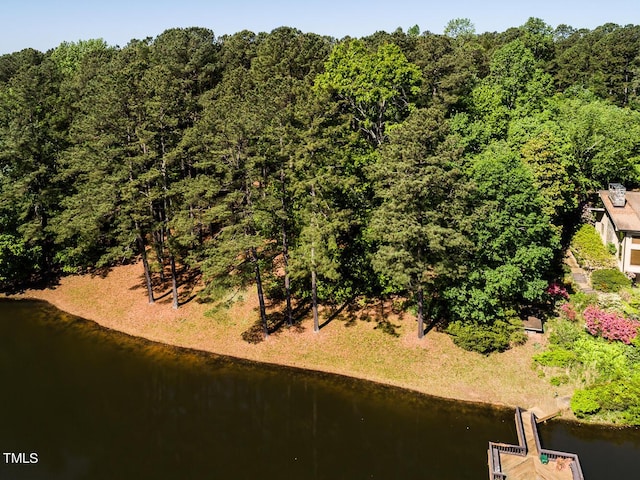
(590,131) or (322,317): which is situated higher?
(590,131)

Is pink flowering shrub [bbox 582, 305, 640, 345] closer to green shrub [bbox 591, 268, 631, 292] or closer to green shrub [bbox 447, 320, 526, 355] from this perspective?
green shrub [bbox 591, 268, 631, 292]

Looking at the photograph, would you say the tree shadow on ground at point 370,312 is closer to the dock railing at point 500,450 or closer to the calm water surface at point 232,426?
the calm water surface at point 232,426

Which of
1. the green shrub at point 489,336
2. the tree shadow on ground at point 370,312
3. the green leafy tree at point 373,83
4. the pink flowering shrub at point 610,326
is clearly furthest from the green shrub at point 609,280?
the green leafy tree at point 373,83

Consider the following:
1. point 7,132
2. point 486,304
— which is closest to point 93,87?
point 7,132

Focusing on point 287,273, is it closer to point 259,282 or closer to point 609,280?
point 259,282

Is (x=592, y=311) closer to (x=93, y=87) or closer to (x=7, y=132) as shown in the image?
(x=93, y=87)

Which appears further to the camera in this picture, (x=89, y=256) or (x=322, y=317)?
(x=89, y=256)

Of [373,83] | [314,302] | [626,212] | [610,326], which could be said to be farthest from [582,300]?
[373,83]
